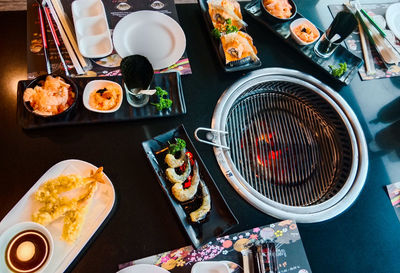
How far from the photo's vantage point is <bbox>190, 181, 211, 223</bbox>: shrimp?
1235 millimetres

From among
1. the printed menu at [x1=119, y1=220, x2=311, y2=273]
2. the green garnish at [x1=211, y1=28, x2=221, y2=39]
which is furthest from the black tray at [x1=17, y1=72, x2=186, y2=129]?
the printed menu at [x1=119, y1=220, x2=311, y2=273]

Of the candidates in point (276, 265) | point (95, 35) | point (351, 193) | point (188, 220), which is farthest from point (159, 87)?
point (351, 193)

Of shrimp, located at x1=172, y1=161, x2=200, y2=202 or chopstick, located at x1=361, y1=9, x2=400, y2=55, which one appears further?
chopstick, located at x1=361, y1=9, x2=400, y2=55

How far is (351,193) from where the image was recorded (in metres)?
1.49

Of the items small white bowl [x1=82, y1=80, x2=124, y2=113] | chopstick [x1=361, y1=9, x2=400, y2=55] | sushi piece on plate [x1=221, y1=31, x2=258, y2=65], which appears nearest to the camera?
small white bowl [x1=82, y1=80, x2=124, y2=113]

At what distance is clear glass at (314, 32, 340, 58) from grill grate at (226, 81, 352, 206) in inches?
9.9

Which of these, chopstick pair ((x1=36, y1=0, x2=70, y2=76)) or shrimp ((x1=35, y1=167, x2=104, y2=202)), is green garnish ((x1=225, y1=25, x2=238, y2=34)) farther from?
shrimp ((x1=35, y1=167, x2=104, y2=202))

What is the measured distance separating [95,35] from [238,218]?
1216 millimetres

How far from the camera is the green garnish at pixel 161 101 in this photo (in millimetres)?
1438

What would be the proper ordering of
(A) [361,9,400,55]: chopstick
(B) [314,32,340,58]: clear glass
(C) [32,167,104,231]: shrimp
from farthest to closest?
(A) [361,9,400,55]: chopstick → (B) [314,32,340,58]: clear glass → (C) [32,167,104,231]: shrimp

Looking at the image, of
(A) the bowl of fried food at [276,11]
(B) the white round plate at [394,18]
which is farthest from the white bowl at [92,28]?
(B) the white round plate at [394,18]

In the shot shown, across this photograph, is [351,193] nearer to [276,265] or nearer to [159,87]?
[276,265]

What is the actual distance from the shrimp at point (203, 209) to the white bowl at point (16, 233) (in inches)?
22.2

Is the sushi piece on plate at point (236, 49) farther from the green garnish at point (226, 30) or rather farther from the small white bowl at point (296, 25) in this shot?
the small white bowl at point (296, 25)
